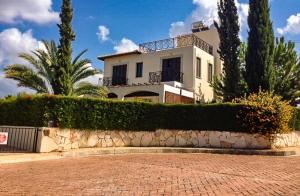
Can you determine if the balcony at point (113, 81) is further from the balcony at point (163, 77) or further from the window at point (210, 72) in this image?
the window at point (210, 72)

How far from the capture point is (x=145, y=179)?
780cm

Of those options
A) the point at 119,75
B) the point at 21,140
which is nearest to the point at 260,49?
the point at 119,75

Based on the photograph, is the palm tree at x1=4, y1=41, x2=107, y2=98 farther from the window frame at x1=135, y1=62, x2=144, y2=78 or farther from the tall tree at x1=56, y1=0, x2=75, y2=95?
the window frame at x1=135, y1=62, x2=144, y2=78

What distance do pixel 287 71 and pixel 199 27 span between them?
1376 cm

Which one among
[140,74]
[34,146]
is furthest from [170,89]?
[34,146]

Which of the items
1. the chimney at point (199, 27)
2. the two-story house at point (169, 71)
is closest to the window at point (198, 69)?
the two-story house at point (169, 71)

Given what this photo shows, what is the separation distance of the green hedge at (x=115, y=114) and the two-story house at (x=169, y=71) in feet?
23.6

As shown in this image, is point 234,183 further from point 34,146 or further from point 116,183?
point 34,146

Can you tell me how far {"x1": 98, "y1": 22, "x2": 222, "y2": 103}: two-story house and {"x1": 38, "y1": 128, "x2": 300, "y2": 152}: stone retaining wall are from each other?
755cm

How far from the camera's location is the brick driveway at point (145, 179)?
21.2 feet

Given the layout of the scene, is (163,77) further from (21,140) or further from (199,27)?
(21,140)

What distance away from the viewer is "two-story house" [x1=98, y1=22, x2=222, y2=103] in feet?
86.5

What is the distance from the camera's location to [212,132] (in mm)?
17188

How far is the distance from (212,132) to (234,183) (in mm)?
9917
